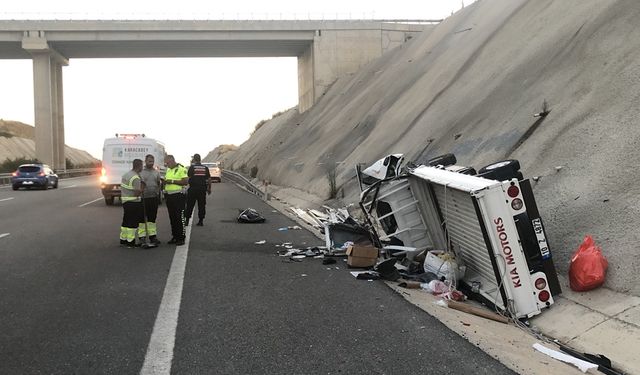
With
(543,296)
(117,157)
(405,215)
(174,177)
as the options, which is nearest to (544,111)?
(405,215)

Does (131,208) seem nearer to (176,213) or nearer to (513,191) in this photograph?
(176,213)

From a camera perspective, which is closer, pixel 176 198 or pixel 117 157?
pixel 176 198

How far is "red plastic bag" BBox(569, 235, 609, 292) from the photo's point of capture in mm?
5430

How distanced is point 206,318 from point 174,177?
19.1ft

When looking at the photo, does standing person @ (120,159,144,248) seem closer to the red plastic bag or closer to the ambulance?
the red plastic bag

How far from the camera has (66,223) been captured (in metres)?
13.4

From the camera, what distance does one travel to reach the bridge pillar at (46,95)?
4069 cm

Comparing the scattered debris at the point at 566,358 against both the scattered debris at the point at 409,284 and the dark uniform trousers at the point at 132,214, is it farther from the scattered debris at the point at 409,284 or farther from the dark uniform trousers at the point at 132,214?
the dark uniform trousers at the point at 132,214

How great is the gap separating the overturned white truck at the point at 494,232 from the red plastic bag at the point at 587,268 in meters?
0.21

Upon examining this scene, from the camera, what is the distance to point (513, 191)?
5754 mm

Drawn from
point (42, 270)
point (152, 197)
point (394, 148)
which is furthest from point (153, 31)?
point (42, 270)

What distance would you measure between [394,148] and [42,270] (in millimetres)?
12299

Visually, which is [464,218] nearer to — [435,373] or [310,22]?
[435,373]

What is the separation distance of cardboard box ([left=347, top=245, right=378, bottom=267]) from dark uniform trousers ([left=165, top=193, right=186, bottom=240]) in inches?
158
